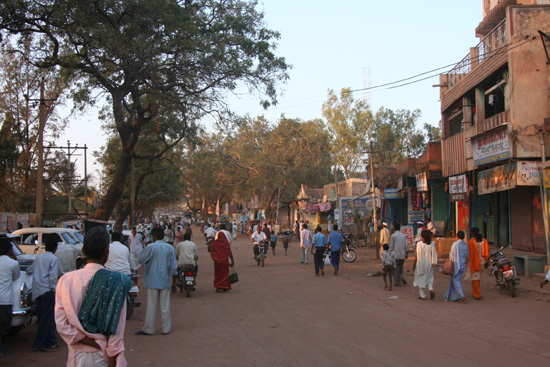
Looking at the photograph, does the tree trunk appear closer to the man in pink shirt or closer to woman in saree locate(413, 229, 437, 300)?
woman in saree locate(413, 229, 437, 300)

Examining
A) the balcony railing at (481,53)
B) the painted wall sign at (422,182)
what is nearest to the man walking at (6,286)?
the balcony railing at (481,53)

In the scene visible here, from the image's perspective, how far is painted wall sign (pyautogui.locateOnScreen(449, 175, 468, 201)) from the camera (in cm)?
1855

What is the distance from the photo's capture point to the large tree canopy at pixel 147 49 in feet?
50.3

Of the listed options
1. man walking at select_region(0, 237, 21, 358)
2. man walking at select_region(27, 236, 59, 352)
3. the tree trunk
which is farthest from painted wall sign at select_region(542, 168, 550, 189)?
the tree trunk

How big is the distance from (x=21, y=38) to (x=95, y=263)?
1516 centimetres

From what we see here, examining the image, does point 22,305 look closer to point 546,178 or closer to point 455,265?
point 455,265

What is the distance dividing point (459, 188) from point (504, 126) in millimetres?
4039

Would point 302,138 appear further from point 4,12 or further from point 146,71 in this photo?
point 4,12

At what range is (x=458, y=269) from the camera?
11.0 metres

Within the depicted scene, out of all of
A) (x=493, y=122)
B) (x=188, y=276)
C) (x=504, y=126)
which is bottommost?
(x=188, y=276)

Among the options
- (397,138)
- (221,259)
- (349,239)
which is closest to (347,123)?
(397,138)

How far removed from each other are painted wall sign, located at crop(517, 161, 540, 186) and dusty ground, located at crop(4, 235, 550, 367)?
2775mm

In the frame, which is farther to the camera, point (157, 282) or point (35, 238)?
point (35, 238)

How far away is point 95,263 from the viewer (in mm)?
3578
